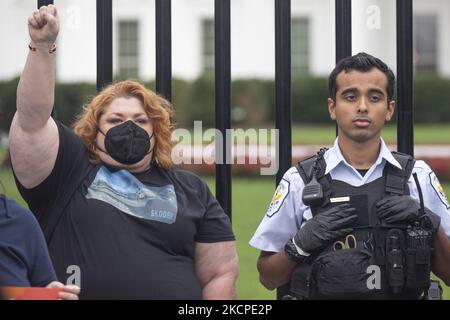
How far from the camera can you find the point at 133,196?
3266 mm

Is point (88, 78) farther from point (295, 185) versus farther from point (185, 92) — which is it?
point (295, 185)

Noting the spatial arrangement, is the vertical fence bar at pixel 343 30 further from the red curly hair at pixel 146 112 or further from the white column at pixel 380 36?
the white column at pixel 380 36

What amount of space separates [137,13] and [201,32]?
2.27 metres

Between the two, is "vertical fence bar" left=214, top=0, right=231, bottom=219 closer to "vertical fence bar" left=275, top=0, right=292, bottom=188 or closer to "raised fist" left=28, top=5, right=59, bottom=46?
"vertical fence bar" left=275, top=0, right=292, bottom=188

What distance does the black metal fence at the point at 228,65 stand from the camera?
12.2 feet

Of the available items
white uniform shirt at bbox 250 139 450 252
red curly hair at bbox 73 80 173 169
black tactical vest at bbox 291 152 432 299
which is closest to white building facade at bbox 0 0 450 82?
red curly hair at bbox 73 80 173 169

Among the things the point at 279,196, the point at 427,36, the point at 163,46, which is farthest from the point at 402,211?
the point at 427,36

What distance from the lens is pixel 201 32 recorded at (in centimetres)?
3170

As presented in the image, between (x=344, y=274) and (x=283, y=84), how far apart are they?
0.84 metres

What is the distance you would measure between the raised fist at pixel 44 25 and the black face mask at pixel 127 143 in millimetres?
401

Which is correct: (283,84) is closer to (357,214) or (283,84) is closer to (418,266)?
(357,214)
